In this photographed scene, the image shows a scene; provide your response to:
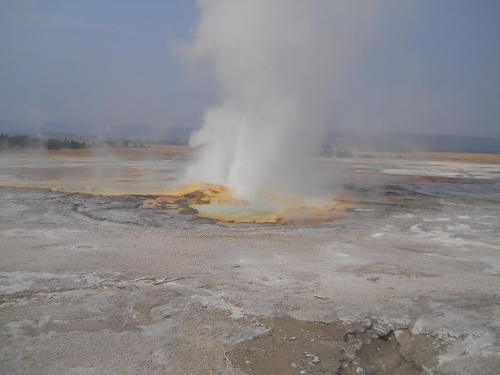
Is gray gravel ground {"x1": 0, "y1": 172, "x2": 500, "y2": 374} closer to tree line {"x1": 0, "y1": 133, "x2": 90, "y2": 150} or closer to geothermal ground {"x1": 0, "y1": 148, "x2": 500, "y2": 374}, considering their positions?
geothermal ground {"x1": 0, "y1": 148, "x2": 500, "y2": 374}

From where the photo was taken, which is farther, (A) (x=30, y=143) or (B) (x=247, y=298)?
(A) (x=30, y=143)

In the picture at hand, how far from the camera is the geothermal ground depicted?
12.1 feet

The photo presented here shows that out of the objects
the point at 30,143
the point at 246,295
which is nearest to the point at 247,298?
the point at 246,295

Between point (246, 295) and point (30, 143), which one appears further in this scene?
point (30, 143)

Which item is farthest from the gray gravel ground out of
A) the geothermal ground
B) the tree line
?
the tree line

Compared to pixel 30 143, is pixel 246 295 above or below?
below

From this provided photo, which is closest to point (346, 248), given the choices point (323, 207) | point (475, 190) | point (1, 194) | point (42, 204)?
point (323, 207)

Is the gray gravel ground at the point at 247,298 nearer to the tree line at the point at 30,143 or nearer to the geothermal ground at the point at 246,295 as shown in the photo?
the geothermal ground at the point at 246,295

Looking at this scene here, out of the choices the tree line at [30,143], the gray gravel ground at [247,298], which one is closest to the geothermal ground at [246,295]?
the gray gravel ground at [247,298]

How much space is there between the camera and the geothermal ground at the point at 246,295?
12.1 ft

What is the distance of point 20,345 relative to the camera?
376cm

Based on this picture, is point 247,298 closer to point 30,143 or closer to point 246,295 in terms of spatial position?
point 246,295

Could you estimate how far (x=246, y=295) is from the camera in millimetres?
4988

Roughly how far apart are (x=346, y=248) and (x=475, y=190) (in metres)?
11.5
